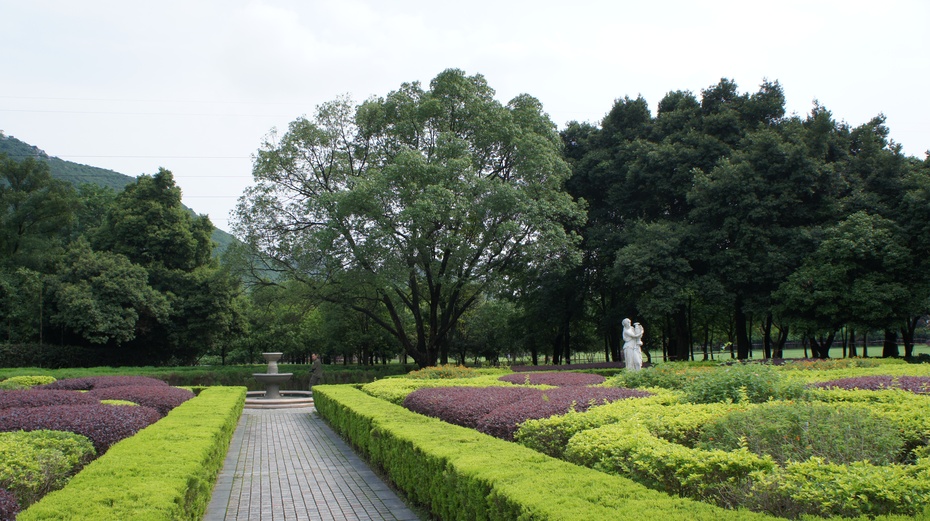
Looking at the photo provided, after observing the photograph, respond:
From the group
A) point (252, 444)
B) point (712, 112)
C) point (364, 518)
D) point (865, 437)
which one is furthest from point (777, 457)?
point (712, 112)

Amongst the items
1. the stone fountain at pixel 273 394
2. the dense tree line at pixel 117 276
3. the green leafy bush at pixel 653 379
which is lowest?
the stone fountain at pixel 273 394

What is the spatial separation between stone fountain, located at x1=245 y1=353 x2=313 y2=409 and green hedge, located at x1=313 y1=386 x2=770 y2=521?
11795 millimetres

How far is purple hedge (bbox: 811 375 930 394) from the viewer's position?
873 centimetres

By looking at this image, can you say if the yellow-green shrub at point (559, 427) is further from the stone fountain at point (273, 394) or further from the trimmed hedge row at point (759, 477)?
the stone fountain at point (273, 394)

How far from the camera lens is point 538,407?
8094 millimetres

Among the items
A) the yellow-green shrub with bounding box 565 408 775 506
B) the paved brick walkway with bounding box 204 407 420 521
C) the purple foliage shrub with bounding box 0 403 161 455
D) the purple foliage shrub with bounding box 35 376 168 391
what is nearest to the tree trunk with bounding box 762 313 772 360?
the paved brick walkway with bounding box 204 407 420 521

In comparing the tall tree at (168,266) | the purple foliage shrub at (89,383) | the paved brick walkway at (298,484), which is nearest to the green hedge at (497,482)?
the paved brick walkway at (298,484)

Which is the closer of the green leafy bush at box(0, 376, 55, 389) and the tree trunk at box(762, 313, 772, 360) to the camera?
the green leafy bush at box(0, 376, 55, 389)

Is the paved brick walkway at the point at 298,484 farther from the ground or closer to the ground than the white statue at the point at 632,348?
closer to the ground

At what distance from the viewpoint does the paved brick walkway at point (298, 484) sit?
674 centimetres

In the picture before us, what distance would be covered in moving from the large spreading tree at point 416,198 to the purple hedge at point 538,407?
13.3m

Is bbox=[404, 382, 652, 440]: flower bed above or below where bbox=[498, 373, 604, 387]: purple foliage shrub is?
above

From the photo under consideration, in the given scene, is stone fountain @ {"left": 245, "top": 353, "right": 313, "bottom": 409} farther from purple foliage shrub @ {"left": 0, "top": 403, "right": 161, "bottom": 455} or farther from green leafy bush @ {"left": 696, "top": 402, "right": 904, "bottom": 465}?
green leafy bush @ {"left": 696, "top": 402, "right": 904, "bottom": 465}

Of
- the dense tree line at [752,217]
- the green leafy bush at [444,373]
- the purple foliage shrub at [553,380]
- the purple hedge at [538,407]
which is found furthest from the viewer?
the dense tree line at [752,217]
